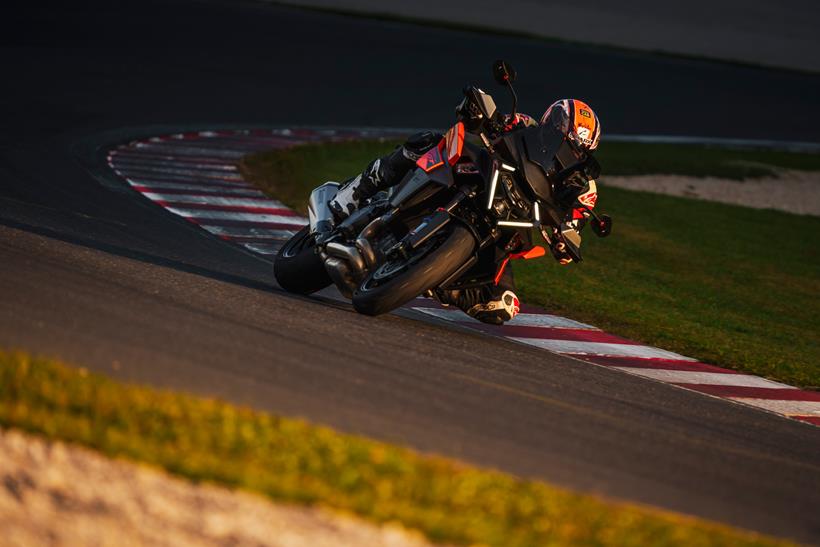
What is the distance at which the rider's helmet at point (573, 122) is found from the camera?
8086 mm

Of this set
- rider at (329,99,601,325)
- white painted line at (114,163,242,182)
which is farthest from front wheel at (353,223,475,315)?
white painted line at (114,163,242,182)

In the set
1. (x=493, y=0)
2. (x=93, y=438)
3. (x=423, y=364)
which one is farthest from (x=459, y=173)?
(x=493, y=0)

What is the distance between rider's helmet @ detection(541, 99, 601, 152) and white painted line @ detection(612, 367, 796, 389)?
1.61 m

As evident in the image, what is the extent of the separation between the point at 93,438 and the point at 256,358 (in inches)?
67.2

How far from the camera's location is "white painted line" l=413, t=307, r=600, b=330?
30.7ft

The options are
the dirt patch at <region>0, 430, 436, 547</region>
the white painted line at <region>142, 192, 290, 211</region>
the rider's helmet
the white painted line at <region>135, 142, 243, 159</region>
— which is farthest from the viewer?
the white painted line at <region>135, 142, 243, 159</region>

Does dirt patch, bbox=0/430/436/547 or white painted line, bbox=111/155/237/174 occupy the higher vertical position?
white painted line, bbox=111/155/237/174

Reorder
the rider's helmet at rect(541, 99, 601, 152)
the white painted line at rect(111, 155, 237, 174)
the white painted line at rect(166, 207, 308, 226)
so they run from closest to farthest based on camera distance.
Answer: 1. the rider's helmet at rect(541, 99, 601, 152)
2. the white painted line at rect(166, 207, 308, 226)
3. the white painted line at rect(111, 155, 237, 174)

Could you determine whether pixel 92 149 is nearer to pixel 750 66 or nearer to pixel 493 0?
pixel 493 0

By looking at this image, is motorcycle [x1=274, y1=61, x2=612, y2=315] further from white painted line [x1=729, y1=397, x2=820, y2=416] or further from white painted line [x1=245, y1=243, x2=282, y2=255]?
white painted line [x1=245, y1=243, x2=282, y2=255]

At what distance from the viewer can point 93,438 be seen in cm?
470

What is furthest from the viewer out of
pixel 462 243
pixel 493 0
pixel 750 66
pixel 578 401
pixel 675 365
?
pixel 750 66

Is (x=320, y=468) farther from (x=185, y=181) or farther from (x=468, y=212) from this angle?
(x=185, y=181)

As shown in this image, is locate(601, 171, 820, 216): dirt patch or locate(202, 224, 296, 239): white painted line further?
locate(601, 171, 820, 216): dirt patch
